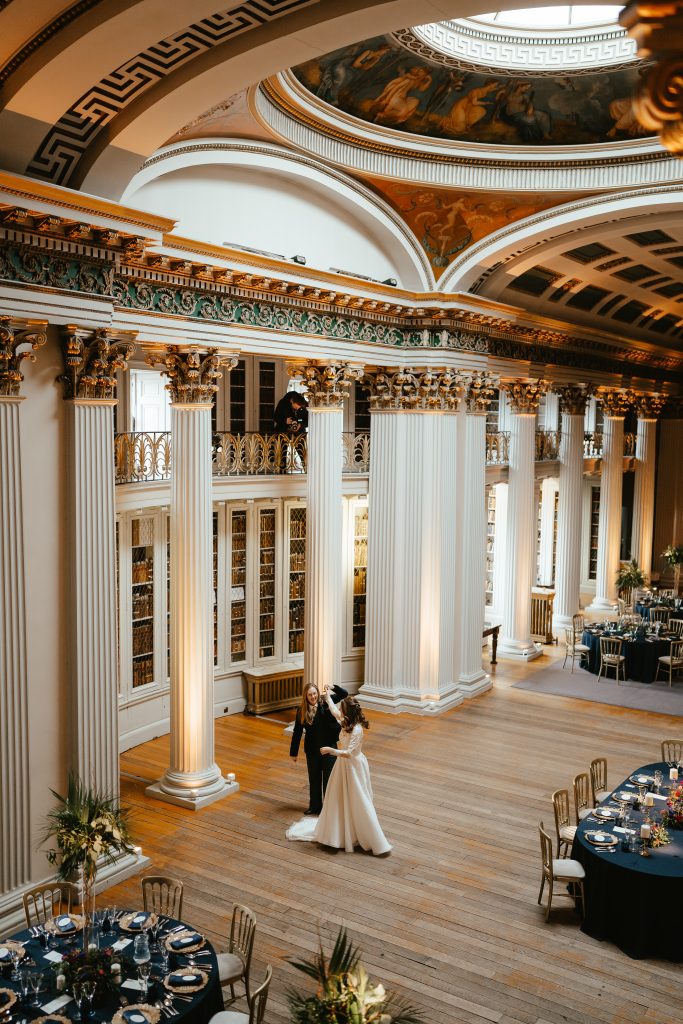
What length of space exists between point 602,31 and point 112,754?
30.3 ft

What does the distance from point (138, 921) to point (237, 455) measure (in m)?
7.97

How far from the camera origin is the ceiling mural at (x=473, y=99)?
32.4 feet

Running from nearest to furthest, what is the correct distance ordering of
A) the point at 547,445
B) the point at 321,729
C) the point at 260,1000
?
the point at 260,1000, the point at 321,729, the point at 547,445

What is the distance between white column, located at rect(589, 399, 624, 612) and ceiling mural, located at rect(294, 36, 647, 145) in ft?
39.0

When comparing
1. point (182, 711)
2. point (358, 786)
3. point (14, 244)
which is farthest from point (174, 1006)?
point (14, 244)

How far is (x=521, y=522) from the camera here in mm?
17359

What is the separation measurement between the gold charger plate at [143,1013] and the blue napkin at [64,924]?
960 mm

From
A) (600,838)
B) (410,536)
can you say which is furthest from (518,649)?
(600,838)

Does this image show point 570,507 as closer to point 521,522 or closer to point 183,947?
point 521,522

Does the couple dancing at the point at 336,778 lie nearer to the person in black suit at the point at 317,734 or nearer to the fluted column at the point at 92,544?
the person in black suit at the point at 317,734

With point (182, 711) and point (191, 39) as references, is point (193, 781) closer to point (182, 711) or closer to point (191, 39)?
point (182, 711)

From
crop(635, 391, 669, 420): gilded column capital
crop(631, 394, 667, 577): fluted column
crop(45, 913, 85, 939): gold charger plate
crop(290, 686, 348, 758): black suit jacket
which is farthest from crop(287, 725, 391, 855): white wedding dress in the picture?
crop(635, 391, 669, 420): gilded column capital

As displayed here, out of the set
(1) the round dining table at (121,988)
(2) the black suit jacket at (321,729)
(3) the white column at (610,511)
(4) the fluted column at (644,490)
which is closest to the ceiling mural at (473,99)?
(2) the black suit jacket at (321,729)

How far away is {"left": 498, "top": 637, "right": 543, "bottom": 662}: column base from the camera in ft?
57.5
